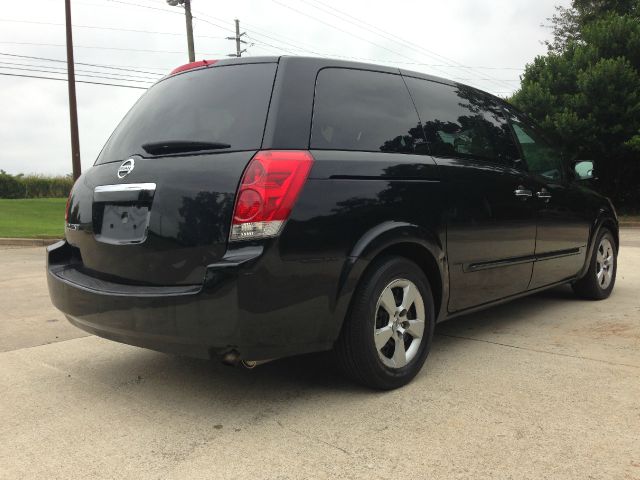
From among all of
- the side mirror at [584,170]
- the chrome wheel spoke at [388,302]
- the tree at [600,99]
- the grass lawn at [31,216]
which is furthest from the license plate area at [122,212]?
the tree at [600,99]

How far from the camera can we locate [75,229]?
3.13 meters

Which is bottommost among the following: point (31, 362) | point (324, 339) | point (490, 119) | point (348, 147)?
point (31, 362)

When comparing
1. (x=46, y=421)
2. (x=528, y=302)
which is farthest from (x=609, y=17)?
(x=46, y=421)

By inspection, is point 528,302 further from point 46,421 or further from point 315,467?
point 46,421

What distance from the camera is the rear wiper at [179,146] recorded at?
271 cm

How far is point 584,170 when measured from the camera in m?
5.00

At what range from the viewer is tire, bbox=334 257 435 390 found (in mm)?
2812

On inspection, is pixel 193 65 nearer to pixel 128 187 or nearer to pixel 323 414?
pixel 128 187

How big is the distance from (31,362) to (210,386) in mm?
1323

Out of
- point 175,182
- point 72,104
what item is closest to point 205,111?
point 175,182

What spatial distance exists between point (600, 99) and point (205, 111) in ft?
61.8

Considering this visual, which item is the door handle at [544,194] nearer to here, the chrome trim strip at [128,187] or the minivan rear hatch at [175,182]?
the minivan rear hatch at [175,182]

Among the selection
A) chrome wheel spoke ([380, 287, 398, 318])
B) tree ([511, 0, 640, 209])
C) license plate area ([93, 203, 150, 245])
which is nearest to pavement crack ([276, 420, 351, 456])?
chrome wheel spoke ([380, 287, 398, 318])

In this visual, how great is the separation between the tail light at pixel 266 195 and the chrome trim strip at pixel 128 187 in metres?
0.48
